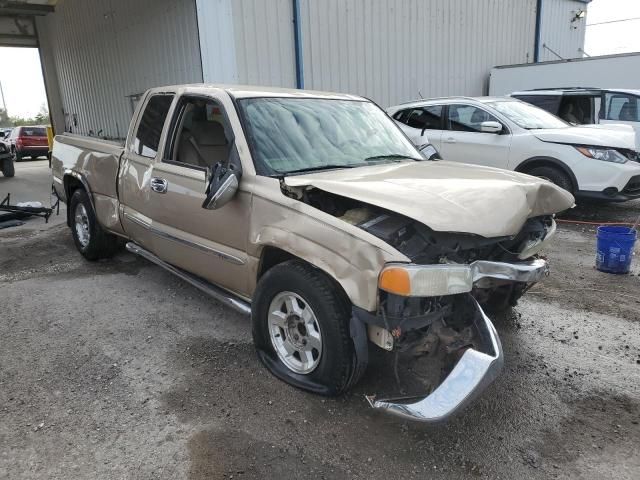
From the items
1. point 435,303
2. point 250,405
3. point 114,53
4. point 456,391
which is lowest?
point 250,405

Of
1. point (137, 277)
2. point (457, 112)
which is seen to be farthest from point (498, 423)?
point (457, 112)

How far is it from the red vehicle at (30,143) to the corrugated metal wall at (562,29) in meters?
21.4

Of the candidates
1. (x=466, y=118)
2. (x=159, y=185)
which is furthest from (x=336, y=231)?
(x=466, y=118)

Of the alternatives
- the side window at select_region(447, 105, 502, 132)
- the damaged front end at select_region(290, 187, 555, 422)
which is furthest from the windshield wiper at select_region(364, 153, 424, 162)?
the side window at select_region(447, 105, 502, 132)

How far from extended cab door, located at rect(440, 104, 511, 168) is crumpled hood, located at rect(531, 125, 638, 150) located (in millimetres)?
513

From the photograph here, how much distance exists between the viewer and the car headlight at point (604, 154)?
6840 mm

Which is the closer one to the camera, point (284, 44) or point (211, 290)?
point (211, 290)

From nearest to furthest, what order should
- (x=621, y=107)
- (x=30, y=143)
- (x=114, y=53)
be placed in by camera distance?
(x=621, y=107) → (x=114, y=53) → (x=30, y=143)

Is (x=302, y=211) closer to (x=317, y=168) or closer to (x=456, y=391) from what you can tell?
(x=317, y=168)

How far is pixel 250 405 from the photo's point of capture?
9.82ft

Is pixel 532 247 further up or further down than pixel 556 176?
further up

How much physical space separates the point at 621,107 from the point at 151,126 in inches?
341

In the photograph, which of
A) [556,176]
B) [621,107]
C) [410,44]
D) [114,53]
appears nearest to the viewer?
[556,176]

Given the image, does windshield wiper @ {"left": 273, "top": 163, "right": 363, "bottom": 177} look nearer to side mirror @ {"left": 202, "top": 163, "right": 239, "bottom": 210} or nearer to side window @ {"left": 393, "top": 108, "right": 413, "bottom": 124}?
side mirror @ {"left": 202, "top": 163, "right": 239, "bottom": 210}
